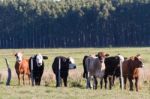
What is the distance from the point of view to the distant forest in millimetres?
136750

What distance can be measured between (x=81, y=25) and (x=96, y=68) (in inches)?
4400

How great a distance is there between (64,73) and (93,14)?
10900cm

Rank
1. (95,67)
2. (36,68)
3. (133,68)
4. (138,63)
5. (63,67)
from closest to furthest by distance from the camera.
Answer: (138,63), (133,68), (95,67), (63,67), (36,68)

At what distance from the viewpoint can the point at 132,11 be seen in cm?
13925

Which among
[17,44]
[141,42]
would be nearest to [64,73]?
[141,42]

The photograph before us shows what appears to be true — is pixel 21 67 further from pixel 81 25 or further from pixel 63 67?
pixel 81 25

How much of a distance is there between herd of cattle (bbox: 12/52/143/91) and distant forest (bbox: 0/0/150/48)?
343ft

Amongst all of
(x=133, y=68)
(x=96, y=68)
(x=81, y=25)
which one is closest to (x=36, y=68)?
(x=96, y=68)

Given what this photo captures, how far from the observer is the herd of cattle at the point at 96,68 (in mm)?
26528

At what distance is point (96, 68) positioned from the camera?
27344mm

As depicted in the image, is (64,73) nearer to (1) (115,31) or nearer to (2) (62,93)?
(2) (62,93)

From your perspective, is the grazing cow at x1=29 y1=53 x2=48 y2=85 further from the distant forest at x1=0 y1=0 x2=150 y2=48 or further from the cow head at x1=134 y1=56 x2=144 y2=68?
the distant forest at x1=0 y1=0 x2=150 y2=48

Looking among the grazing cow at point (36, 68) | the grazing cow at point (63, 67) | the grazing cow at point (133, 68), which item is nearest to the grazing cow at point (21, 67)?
the grazing cow at point (36, 68)

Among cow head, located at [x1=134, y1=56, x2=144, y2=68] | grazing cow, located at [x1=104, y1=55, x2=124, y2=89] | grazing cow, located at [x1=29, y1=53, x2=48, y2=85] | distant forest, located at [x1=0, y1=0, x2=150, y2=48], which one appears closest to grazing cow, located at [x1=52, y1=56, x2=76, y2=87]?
grazing cow, located at [x1=29, y1=53, x2=48, y2=85]
